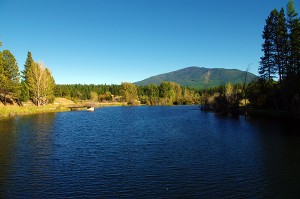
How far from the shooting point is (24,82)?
113 metres

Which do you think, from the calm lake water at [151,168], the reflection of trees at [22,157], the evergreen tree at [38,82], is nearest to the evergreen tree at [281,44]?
the calm lake water at [151,168]

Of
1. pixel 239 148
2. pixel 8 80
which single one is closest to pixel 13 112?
pixel 8 80

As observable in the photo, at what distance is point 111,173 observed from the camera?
2309 centimetres

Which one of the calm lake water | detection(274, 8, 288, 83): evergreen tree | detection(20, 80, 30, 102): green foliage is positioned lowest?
the calm lake water

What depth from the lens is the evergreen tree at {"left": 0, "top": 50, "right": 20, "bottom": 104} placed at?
91.8 meters

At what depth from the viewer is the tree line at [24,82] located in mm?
93500

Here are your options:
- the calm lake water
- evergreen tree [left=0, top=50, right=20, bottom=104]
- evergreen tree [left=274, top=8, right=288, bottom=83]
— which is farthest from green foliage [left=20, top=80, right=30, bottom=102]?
evergreen tree [left=274, top=8, right=288, bottom=83]

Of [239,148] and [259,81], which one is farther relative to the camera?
[259,81]

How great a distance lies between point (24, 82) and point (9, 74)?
57.6 feet

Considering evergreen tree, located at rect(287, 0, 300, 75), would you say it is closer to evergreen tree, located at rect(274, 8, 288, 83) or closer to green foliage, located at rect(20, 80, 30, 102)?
evergreen tree, located at rect(274, 8, 288, 83)

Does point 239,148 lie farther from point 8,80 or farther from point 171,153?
point 8,80

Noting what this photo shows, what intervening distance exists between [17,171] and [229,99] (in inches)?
3082

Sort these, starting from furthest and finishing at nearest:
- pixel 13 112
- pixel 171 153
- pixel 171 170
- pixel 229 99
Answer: pixel 229 99 → pixel 13 112 → pixel 171 153 → pixel 171 170

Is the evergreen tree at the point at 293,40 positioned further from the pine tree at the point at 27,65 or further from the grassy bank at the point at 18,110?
the pine tree at the point at 27,65
